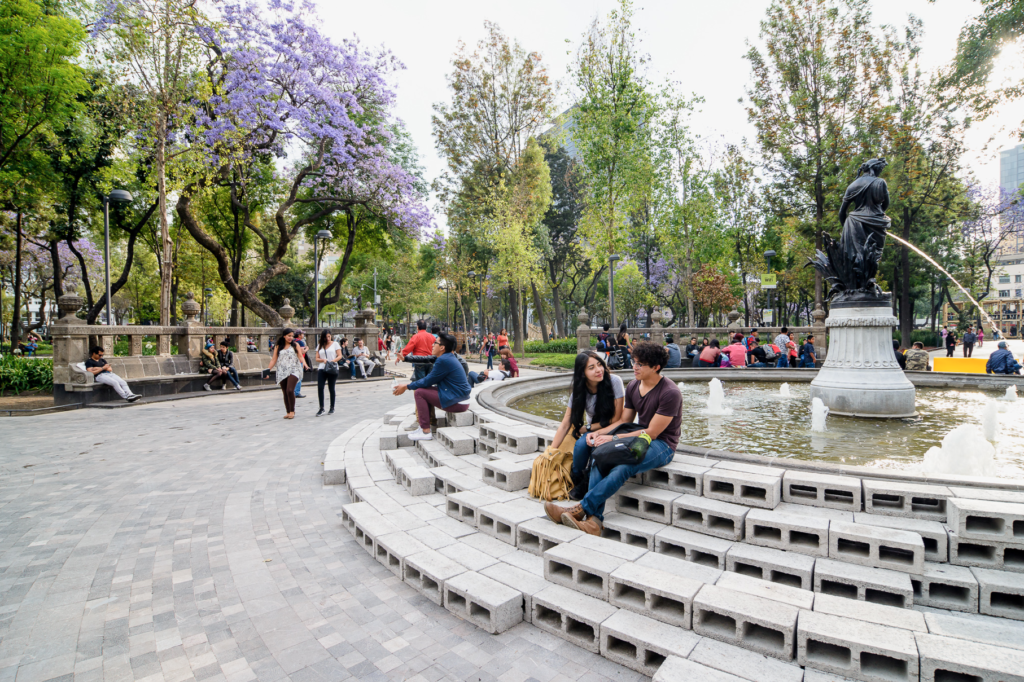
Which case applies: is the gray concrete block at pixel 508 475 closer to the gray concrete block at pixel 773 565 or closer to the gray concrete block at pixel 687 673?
the gray concrete block at pixel 773 565

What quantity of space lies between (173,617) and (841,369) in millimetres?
9181

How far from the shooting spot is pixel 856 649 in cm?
229

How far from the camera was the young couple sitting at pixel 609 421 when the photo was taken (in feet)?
12.4

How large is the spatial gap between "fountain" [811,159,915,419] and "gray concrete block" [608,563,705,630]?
641 centimetres

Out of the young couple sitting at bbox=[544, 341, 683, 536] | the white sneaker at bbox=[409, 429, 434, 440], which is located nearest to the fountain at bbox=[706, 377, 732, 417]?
the young couple sitting at bbox=[544, 341, 683, 536]

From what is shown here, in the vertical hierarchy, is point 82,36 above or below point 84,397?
above

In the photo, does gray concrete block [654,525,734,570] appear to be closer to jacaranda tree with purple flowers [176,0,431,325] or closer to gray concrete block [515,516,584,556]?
gray concrete block [515,516,584,556]

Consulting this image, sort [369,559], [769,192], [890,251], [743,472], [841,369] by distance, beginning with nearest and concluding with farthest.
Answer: [743,472]
[369,559]
[841,369]
[769,192]
[890,251]

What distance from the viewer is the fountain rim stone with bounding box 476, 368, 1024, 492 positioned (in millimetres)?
3420

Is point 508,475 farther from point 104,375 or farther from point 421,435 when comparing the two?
point 104,375

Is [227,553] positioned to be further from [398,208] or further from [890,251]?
[890,251]

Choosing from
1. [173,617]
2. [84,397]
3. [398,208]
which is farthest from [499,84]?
[173,617]

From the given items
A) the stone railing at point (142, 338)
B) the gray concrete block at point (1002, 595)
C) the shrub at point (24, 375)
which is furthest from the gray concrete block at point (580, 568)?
the shrub at point (24, 375)

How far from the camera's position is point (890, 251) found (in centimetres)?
3219
